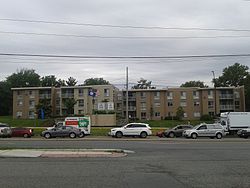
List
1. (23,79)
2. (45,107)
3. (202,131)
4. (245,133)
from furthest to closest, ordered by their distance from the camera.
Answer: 1. (23,79)
2. (45,107)
3. (245,133)
4. (202,131)

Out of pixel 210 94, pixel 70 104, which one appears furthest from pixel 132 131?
pixel 210 94

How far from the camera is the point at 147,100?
108 meters

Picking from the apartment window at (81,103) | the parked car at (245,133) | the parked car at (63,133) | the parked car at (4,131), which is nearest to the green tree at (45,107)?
the apartment window at (81,103)

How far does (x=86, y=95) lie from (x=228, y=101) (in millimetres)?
35689

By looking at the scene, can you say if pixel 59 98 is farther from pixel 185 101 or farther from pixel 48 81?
pixel 48 81

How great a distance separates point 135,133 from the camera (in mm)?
46125

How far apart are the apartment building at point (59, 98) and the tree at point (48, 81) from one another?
36883mm

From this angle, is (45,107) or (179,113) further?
(179,113)

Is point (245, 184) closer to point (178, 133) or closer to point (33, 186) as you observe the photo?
point (33, 186)

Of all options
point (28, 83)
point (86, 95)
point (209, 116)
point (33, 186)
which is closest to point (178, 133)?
point (33, 186)

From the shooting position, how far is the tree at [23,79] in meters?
143

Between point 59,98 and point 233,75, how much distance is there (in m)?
58.3

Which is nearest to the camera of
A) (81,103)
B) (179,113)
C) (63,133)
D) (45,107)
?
(63,133)

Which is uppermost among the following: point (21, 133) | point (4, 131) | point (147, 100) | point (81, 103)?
point (147, 100)
